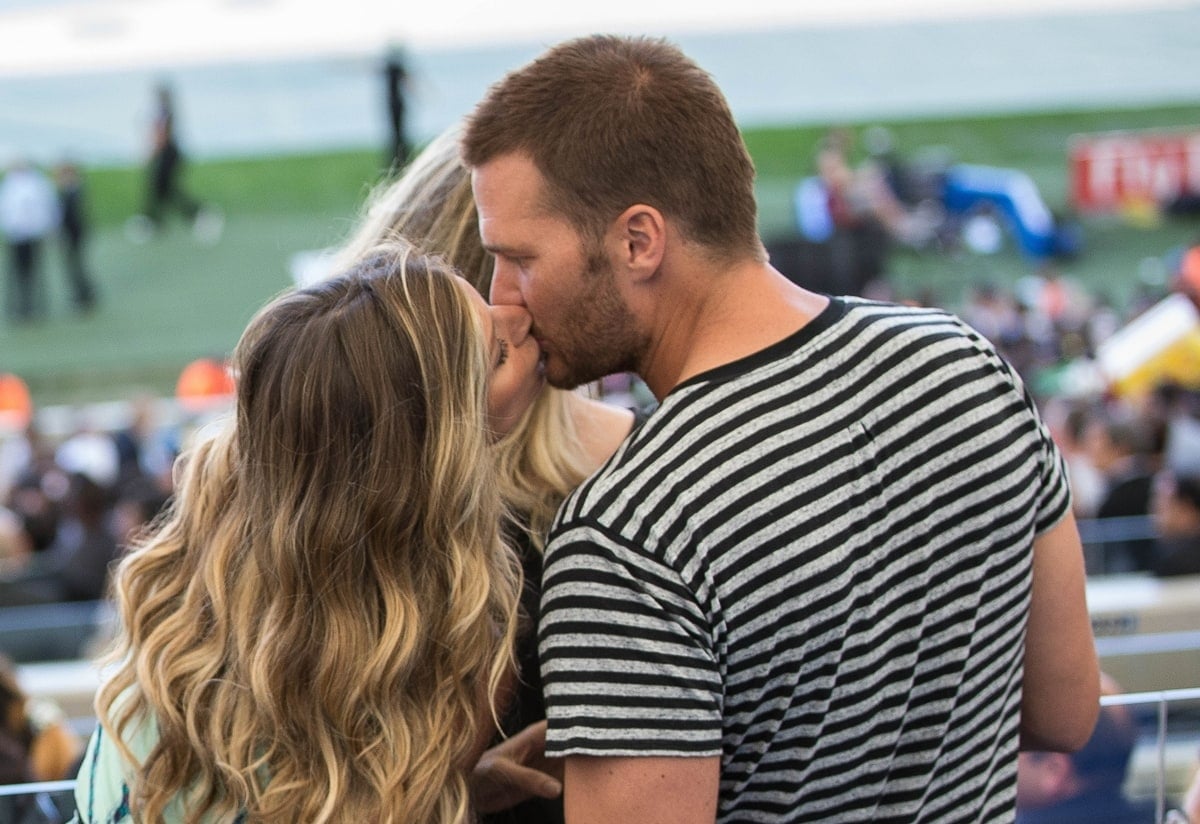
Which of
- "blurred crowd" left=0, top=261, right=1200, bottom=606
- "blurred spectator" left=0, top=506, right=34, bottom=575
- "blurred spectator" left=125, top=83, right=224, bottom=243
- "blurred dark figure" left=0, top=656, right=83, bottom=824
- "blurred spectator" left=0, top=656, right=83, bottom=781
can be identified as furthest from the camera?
"blurred spectator" left=125, top=83, right=224, bottom=243

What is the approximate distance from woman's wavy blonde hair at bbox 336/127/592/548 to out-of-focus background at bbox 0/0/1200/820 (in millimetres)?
1058

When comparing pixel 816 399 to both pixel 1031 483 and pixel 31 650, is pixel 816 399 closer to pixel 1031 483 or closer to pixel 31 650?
pixel 1031 483

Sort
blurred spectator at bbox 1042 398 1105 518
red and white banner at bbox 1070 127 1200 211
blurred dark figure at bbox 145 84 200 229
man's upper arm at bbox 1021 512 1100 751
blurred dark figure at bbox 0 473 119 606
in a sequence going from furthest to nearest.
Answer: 1. blurred dark figure at bbox 145 84 200 229
2. red and white banner at bbox 1070 127 1200 211
3. blurred spectator at bbox 1042 398 1105 518
4. blurred dark figure at bbox 0 473 119 606
5. man's upper arm at bbox 1021 512 1100 751

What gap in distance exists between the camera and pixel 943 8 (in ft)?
64.8

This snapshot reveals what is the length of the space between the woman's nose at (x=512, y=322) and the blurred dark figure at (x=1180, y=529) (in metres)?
3.47

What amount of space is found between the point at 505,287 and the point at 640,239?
0.54ft

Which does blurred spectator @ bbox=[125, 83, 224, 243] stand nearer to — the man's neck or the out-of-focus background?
the out-of-focus background

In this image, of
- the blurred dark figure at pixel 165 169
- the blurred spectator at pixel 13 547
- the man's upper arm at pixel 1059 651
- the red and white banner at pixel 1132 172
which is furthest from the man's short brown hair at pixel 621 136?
the blurred dark figure at pixel 165 169

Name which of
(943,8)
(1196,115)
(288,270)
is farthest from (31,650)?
(1196,115)

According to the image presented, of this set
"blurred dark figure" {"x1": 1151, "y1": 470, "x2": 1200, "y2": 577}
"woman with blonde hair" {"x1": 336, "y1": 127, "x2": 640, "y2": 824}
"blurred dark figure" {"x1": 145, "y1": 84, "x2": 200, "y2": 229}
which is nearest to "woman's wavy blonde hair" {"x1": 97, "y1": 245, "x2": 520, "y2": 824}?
"woman with blonde hair" {"x1": 336, "y1": 127, "x2": 640, "y2": 824}

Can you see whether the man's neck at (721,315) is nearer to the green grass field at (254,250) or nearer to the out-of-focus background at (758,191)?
the out-of-focus background at (758,191)

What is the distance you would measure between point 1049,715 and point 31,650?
4.36 meters

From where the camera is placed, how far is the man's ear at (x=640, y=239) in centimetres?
124

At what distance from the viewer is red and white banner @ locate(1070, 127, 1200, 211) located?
16297mm
